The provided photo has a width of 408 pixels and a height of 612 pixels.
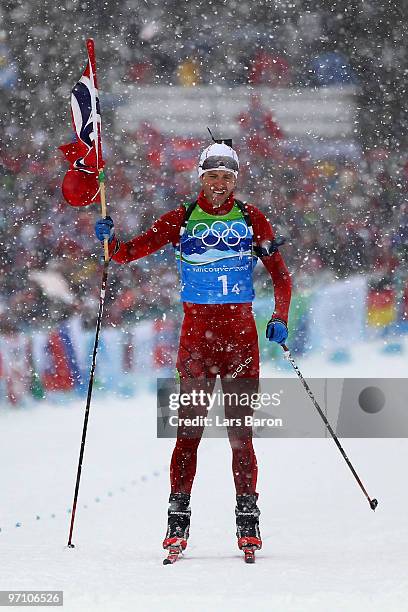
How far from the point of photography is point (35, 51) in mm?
8594

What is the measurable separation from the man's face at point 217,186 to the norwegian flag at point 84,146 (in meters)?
0.52

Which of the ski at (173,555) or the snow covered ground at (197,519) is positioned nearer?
the snow covered ground at (197,519)

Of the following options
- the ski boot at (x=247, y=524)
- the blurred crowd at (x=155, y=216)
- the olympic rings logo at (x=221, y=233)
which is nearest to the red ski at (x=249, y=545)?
the ski boot at (x=247, y=524)

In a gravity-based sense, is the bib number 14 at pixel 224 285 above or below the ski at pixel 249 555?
above

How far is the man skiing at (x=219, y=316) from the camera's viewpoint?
13.0 ft

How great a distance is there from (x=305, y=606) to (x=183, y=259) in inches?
64.3

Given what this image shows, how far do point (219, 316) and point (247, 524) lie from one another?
91 centimetres

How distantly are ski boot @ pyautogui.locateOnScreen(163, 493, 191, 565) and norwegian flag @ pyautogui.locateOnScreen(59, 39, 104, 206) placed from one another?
4.62 feet

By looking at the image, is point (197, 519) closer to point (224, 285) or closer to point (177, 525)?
point (177, 525)

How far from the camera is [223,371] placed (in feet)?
13.1

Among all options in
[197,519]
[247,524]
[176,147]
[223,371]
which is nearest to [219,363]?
[223,371]

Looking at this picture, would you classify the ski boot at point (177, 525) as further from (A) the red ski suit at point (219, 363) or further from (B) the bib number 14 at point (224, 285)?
(B) the bib number 14 at point (224, 285)

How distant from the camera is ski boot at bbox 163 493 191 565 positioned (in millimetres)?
3852

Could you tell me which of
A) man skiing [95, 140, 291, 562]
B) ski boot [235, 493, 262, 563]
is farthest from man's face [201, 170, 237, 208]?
ski boot [235, 493, 262, 563]
